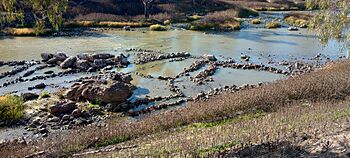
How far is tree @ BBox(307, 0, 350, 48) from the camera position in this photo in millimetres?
20047

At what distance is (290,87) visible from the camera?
2023 cm

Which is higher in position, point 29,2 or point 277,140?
point 29,2

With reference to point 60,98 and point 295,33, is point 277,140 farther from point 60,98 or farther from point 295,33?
point 295,33

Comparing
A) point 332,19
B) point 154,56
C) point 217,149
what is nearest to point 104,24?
point 154,56

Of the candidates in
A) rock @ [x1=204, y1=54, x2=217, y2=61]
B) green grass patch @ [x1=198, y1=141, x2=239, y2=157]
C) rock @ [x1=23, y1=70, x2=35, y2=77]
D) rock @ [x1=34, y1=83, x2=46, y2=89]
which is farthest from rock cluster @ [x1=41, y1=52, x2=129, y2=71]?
green grass patch @ [x1=198, y1=141, x2=239, y2=157]

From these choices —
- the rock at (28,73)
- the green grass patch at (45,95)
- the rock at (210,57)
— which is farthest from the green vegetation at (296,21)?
the green grass patch at (45,95)

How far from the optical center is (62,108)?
19578mm

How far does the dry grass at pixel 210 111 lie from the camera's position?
14.2m

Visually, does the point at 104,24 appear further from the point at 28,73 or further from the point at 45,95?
the point at 45,95

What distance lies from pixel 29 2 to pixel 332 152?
1000 centimetres

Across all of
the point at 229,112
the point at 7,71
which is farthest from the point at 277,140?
the point at 7,71

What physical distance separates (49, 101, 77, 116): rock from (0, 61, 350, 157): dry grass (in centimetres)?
267

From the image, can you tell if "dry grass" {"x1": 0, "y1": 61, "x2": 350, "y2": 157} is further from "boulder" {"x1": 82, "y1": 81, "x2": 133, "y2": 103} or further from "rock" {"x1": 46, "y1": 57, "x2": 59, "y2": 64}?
"rock" {"x1": 46, "y1": 57, "x2": 59, "y2": 64}

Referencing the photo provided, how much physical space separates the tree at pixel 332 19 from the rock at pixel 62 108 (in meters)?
12.2
